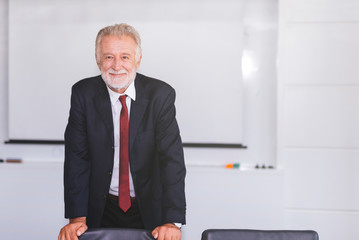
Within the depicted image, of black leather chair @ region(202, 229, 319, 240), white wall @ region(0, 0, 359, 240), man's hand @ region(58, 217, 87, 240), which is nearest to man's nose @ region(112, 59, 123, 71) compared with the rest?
man's hand @ region(58, 217, 87, 240)

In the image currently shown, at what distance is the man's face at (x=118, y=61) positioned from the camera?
2156 mm

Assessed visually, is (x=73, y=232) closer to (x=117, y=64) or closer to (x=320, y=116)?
(x=117, y=64)

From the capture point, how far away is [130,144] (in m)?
2.19

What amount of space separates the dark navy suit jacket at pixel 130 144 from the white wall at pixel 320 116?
4.55 ft

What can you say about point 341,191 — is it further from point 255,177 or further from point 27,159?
point 27,159

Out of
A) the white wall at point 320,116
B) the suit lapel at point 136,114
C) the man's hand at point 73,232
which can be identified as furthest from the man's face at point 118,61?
the white wall at point 320,116

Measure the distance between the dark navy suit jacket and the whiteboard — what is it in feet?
3.52

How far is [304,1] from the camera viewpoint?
10.6 ft

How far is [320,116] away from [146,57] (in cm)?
152

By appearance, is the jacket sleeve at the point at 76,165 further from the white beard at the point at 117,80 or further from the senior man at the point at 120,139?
the white beard at the point at 117,80

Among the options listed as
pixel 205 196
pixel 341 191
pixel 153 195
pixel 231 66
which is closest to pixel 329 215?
pixel 341 191

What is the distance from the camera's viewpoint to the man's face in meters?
2.16

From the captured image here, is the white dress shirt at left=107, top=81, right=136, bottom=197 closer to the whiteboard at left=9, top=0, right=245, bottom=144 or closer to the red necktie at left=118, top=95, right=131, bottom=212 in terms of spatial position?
the red necktie at left=118, top=95, right=131, bottom=212

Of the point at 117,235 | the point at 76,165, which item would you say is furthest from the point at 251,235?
the point at 76,165
